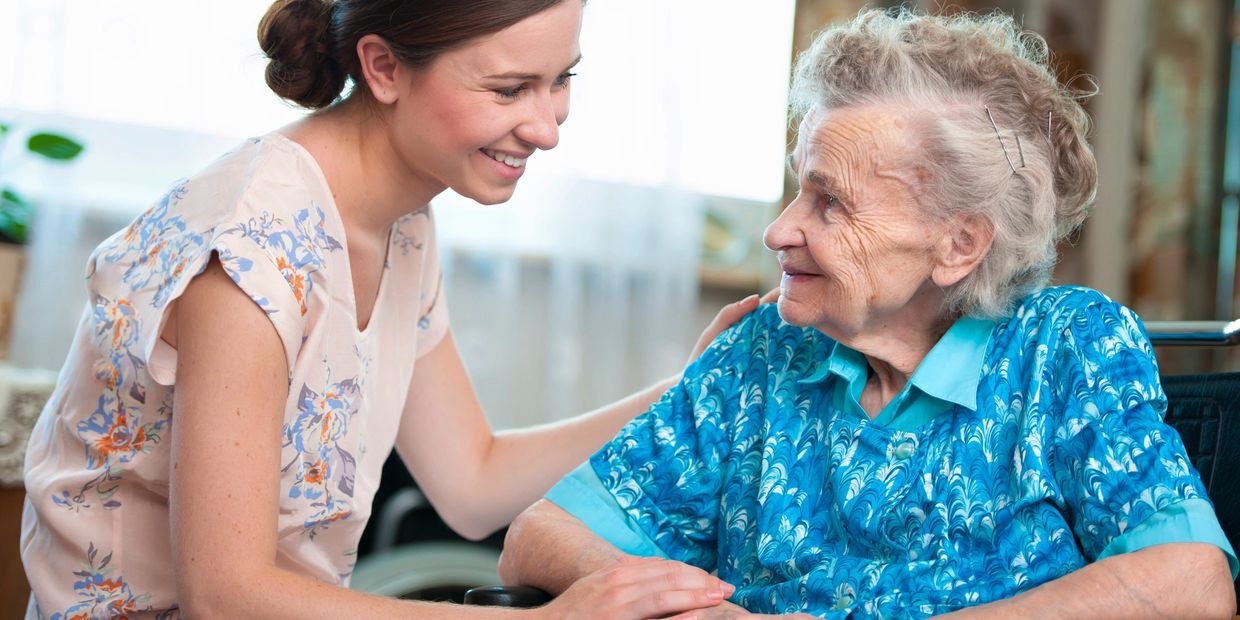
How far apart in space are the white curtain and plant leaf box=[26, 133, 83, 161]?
0.42 ft

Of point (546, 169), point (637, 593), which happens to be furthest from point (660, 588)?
point (546, 169)

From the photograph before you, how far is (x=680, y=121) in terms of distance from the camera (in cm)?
330

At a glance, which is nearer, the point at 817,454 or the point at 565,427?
the point at 817,454

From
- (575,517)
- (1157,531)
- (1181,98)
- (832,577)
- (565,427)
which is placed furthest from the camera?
(1181,98)

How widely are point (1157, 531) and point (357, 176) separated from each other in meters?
1.03

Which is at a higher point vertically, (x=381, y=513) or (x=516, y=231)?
(x=516, y=231)

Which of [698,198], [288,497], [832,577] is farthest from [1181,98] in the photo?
[288,497]

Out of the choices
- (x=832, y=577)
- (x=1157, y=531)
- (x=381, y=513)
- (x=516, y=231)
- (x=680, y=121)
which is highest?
(x=680, y=121)

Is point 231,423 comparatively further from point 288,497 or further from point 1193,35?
point 1193,35

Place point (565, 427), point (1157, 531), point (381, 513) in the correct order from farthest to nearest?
point (381, 513) → point (565, 427) → point (1157, 531)

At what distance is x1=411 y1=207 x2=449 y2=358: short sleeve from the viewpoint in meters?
1.82

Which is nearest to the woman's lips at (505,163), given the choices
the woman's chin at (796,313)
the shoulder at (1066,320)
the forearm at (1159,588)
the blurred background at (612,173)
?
the woman's chin at (796,313)

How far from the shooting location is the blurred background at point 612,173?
9.21 feet

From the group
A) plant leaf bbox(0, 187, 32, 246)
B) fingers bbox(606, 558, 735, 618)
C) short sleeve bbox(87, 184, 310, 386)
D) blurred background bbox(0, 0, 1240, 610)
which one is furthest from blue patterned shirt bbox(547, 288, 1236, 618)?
plant leaf bbox(0, 187, 32, 246)
